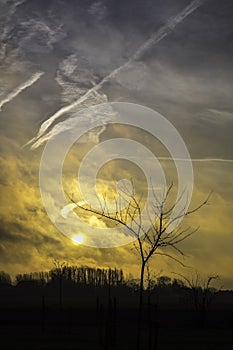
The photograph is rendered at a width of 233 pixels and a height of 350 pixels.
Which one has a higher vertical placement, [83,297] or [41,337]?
[83,297]

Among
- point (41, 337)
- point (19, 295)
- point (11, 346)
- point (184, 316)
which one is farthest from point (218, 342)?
point (19, 295)

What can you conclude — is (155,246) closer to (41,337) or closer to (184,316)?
(41,337)

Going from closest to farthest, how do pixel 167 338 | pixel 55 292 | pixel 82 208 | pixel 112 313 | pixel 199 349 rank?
pixel 82 208 < pixel 112 313 < pixel 199 349 < pixel 167 338 < pixel 55 292

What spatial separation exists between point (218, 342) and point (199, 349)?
4.91 meters

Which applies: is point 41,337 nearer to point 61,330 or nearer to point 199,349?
point 61,330

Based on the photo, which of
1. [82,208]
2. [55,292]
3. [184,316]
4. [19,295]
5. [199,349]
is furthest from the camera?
[55,292]

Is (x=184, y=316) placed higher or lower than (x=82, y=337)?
higher

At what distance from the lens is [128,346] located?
32.7m

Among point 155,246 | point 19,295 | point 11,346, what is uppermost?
point 19,295

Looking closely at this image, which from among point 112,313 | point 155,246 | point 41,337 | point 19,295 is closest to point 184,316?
point 41,337

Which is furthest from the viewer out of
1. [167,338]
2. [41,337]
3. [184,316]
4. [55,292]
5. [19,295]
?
[55,292]

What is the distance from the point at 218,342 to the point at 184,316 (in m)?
29.2

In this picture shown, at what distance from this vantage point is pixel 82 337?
38.2 meters

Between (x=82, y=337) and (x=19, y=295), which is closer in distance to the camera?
(x=82, y=337)
